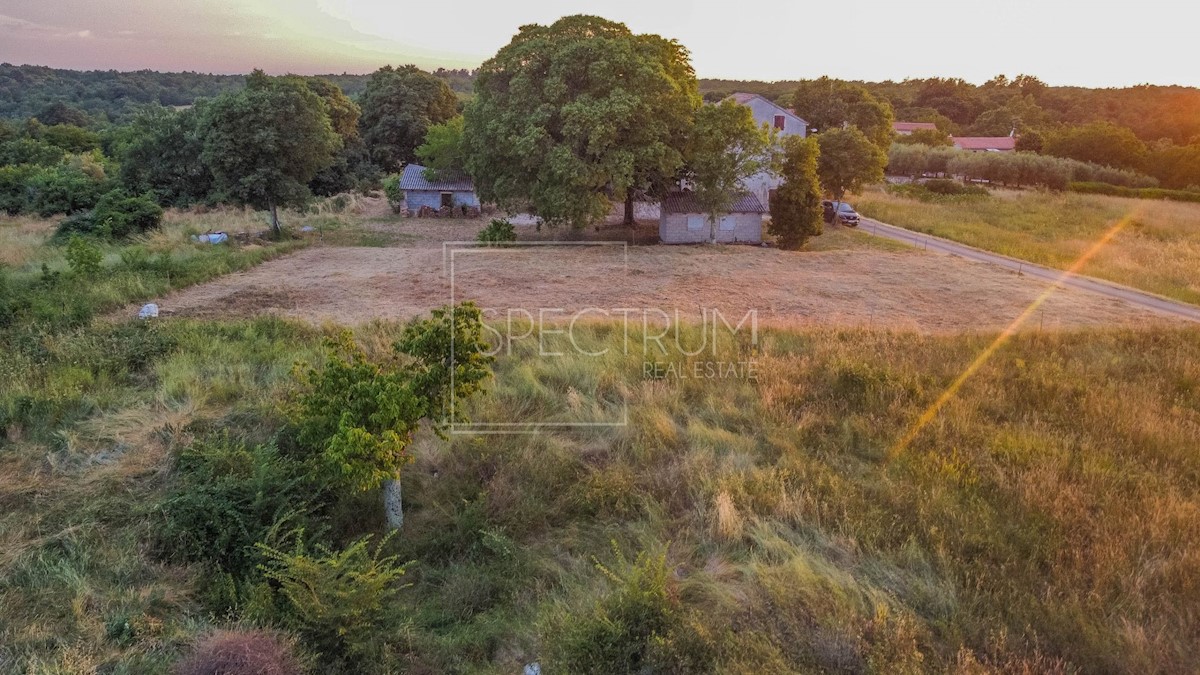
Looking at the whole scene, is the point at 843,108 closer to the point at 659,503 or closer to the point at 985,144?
the point at 985,144

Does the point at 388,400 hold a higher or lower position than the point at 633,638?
higher

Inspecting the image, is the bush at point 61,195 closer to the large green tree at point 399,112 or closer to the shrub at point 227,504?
the large green tree at point 399,112

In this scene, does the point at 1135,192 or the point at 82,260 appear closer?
the point at 82,260

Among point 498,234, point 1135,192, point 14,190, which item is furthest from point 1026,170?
point 14,190

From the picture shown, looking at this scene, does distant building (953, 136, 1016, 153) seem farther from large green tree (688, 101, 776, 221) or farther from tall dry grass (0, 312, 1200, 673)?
tall dry grass (0, 312, 1200, 673)

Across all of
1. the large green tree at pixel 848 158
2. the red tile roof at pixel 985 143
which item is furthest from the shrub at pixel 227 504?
the red tile roof at pixel 985 143

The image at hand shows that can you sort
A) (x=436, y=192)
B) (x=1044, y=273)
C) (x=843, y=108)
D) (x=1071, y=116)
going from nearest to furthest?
(x=1044, y=273), (x=436, y=192), (x=843, y=108), (x=1071, y=116)
